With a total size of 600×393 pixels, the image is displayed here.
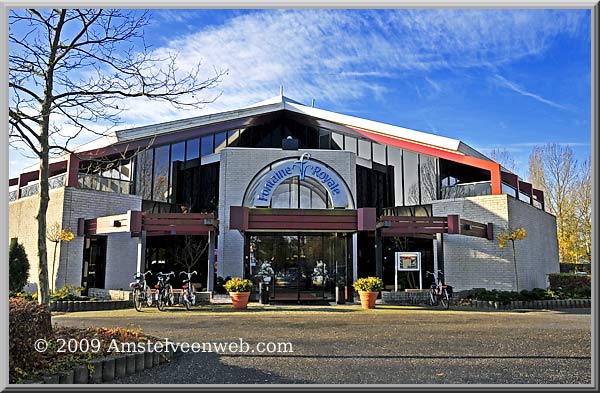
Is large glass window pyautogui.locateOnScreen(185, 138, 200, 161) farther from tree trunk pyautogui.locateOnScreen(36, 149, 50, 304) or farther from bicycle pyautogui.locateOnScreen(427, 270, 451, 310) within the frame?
tree trunk pyautogui.locateOnScreen(36, 149, 50, 304)

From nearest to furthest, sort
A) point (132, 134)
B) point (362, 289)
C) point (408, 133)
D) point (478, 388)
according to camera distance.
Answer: point (478, 388), point (362, 289), point (132, 134), point (408, 133)

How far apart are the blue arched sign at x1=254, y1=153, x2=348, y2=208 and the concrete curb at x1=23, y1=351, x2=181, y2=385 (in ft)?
39.0

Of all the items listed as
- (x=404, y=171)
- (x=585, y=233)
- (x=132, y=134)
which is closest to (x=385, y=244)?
(x=404, y=171)

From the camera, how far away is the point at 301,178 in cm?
1880

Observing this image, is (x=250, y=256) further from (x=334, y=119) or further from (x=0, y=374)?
(x=0, y=374)

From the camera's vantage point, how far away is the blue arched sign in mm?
18391

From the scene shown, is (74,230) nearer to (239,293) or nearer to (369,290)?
(239,293)

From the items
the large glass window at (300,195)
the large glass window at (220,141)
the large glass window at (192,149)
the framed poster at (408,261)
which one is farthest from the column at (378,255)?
the large glass window at (192,149)

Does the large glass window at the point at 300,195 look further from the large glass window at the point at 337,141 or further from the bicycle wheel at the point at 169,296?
the bicycle wheel at the point at 169,296

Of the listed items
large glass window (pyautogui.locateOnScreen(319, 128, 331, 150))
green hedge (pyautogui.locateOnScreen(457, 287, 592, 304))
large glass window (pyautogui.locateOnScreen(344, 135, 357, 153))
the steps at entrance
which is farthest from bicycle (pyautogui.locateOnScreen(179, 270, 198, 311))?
large glass window (pyautogui.locateOnScreen(344, 135, 357, 153))

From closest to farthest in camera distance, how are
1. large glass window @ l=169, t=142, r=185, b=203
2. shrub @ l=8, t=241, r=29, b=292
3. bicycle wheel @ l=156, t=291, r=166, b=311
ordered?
1. shrub @ l=8, t=241, r=29, b=292
2. bicycle wheel @ l=156, t=291, r=166, b=311
3. large glass window @ l=169, t=142, r=185, b=203

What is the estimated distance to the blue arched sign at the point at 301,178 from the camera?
60.3 feet

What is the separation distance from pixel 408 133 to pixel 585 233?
29.8 ft

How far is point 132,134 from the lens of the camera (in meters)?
17.1
